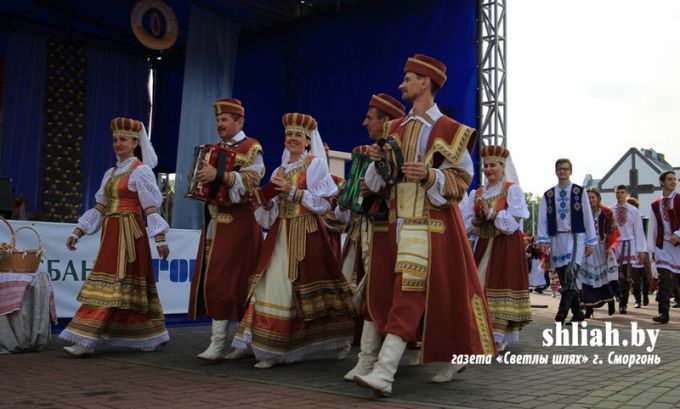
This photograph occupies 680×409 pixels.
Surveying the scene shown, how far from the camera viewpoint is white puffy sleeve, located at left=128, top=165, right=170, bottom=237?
603 centimetres

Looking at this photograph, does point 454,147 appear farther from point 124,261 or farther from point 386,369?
point 124,261

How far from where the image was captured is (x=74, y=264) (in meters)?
7.39

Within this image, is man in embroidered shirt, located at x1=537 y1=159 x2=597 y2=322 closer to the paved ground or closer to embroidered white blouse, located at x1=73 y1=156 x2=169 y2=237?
the paved ground

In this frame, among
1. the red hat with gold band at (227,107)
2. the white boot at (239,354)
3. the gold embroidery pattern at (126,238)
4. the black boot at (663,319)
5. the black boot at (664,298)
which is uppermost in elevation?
the red hat with gold band at (227,107)

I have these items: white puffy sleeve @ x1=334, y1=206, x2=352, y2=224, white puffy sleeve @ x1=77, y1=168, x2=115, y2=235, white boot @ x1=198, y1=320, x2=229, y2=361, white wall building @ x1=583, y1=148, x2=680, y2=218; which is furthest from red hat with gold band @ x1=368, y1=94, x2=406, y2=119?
white wall building @ x1=583, y1=148, x2=680, y2=218

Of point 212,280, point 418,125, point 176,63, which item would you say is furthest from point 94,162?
point 418,125

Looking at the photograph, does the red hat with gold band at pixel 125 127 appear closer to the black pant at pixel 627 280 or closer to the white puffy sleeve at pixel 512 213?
the white puffy sleeve at pixel 512 213

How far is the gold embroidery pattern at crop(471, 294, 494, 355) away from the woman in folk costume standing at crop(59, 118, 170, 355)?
2900mm

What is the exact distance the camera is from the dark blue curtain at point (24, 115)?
16.3 m

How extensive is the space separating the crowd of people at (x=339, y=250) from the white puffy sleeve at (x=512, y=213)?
0.05ft

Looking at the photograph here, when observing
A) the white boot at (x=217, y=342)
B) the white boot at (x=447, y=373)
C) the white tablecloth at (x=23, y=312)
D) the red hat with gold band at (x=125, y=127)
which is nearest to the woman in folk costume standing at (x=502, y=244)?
the white boot at (x=447, y=373)

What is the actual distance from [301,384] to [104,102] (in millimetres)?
15113

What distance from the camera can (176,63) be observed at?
742 inches

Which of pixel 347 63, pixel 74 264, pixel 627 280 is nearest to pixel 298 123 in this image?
pixel 74 264
